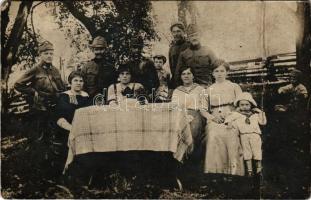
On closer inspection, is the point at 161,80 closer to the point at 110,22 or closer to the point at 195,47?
the point at 195,47

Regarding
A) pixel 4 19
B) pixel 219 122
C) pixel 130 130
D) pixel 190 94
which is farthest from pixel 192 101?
pixel 4 19

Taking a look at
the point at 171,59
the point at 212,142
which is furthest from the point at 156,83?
the point at 212,142

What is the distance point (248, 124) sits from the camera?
2740 millimetres

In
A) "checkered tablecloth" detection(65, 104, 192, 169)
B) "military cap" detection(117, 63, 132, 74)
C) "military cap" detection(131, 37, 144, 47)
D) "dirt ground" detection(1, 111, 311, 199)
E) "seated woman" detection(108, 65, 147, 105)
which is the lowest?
"dirt ground" detection(1, 111, 311, 199)

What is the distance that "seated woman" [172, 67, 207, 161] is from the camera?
2762 millimetres

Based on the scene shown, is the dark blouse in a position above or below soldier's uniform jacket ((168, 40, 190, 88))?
below

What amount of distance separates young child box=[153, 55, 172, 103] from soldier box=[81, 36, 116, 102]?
33 centimetres

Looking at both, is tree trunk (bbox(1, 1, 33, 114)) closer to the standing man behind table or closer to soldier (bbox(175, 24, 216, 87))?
the standing man behind table

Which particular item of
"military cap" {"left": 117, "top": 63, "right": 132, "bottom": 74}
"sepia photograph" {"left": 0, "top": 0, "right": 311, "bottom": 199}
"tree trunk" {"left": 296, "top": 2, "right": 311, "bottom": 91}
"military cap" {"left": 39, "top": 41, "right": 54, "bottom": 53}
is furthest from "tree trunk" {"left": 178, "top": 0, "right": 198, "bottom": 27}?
"military cap" {"left": 39, "top": 41, "right": 54, "bottom": 53}

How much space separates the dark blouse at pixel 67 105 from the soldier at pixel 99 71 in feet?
0.21

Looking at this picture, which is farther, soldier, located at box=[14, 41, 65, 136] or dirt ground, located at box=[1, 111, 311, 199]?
soldier, located at box=[14, 41, 65, 136]

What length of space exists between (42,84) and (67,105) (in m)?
0.26

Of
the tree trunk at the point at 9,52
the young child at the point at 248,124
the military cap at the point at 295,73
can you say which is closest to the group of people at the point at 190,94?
the young child at the point at 248,124

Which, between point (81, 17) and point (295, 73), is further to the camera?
point (81, 17)
